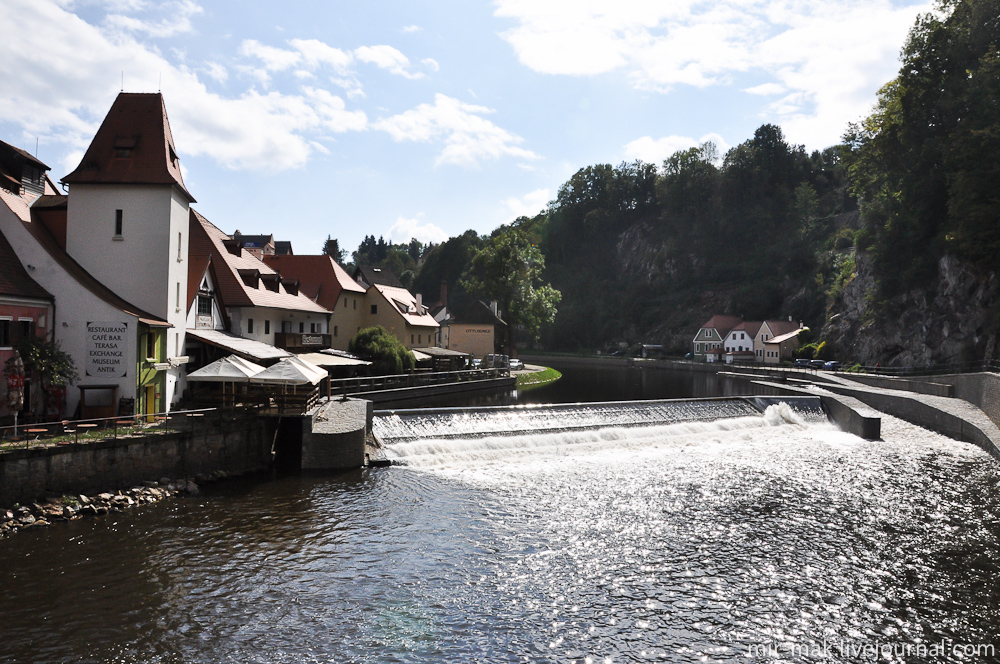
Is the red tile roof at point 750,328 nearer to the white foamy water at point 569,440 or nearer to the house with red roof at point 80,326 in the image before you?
the white foamy water at point 569,440

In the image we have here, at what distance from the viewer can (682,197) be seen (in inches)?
5032

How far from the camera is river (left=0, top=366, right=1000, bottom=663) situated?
1048 centimetres

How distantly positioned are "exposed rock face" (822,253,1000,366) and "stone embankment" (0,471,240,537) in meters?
46.4

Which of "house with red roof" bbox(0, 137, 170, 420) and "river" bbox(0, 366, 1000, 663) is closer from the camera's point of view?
"river" bbox(0, 366, 1000, 663)

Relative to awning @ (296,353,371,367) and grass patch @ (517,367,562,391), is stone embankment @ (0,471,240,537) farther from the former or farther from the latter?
grass patch @ (517,367,562,391)

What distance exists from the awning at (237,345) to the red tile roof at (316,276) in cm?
1756

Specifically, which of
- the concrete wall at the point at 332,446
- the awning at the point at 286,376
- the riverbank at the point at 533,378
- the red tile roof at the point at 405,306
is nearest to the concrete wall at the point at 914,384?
the riverbank at the point at 533,378

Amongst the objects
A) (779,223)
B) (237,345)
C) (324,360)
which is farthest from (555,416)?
(779,223)

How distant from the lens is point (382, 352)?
43.0m

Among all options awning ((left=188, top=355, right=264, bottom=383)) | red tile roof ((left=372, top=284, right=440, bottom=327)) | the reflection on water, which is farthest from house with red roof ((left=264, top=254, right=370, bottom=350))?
the reflection on water

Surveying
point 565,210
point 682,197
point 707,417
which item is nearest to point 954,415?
point 707,417

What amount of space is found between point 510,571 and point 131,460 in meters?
11.7

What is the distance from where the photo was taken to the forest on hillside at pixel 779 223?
45.3 meters

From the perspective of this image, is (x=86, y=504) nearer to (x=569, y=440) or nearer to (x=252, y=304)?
(x=569, y=440)
